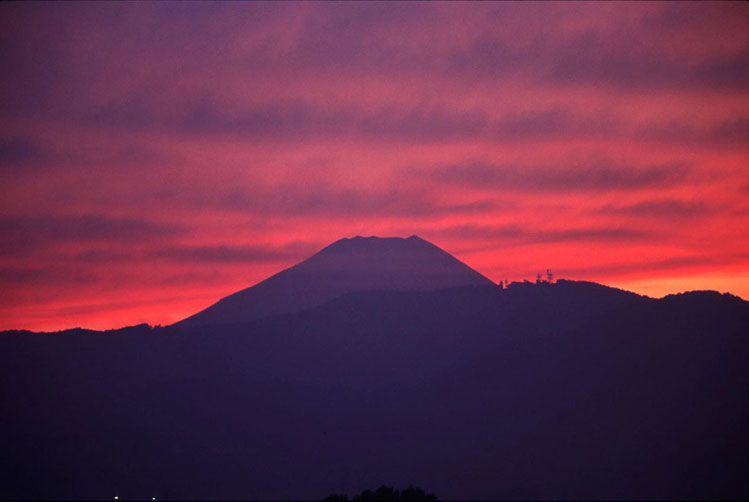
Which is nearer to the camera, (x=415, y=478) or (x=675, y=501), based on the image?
(x=675, y=501)

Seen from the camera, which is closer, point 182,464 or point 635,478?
point 635,478

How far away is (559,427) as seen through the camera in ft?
649

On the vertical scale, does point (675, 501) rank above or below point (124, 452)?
below

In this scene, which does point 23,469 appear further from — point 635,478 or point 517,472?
point 635,478

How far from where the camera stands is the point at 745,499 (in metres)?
163

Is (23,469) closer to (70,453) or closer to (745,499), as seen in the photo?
(70,453)

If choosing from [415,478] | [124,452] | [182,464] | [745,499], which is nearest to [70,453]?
[124,452]

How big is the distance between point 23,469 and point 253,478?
167 feet

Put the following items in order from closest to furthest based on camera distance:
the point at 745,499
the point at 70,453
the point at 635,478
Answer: the point at 745,499
the point at 635,478
the point at 70,453

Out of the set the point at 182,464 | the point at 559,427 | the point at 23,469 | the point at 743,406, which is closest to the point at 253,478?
the point at 182,464

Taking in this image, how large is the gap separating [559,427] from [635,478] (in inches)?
897

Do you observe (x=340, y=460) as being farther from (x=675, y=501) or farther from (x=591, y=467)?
(x=675, y=501)

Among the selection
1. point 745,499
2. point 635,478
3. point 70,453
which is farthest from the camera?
point 70,453

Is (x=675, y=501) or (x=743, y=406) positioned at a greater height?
(x=743, y=406)
